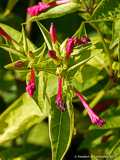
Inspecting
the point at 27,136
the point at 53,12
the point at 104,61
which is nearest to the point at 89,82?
the point at 104,61

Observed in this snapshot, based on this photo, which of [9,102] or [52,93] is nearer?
[52,93]

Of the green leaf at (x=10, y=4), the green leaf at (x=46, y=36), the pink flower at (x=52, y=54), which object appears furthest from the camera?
the green leaf at (x=10, y=4)

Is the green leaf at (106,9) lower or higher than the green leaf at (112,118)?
higher

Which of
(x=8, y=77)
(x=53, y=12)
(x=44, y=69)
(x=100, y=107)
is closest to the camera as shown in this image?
(x=44, y=69)

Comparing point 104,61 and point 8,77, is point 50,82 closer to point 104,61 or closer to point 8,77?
point 104,61

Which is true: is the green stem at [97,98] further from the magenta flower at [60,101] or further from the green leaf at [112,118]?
the magenta flower at [60,101]

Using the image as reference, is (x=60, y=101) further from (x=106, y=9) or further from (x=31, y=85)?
(x=106, y=9)

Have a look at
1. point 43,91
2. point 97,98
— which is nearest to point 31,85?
point 43,91

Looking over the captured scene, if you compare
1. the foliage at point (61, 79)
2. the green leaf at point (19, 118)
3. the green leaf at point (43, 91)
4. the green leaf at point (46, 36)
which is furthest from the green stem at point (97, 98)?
the green leaf at point (46, 36)

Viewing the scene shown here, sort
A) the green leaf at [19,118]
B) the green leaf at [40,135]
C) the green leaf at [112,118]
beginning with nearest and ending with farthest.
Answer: the green leaf at [112,118], the green leaf at [19,118], the green leaf at [40,135]
